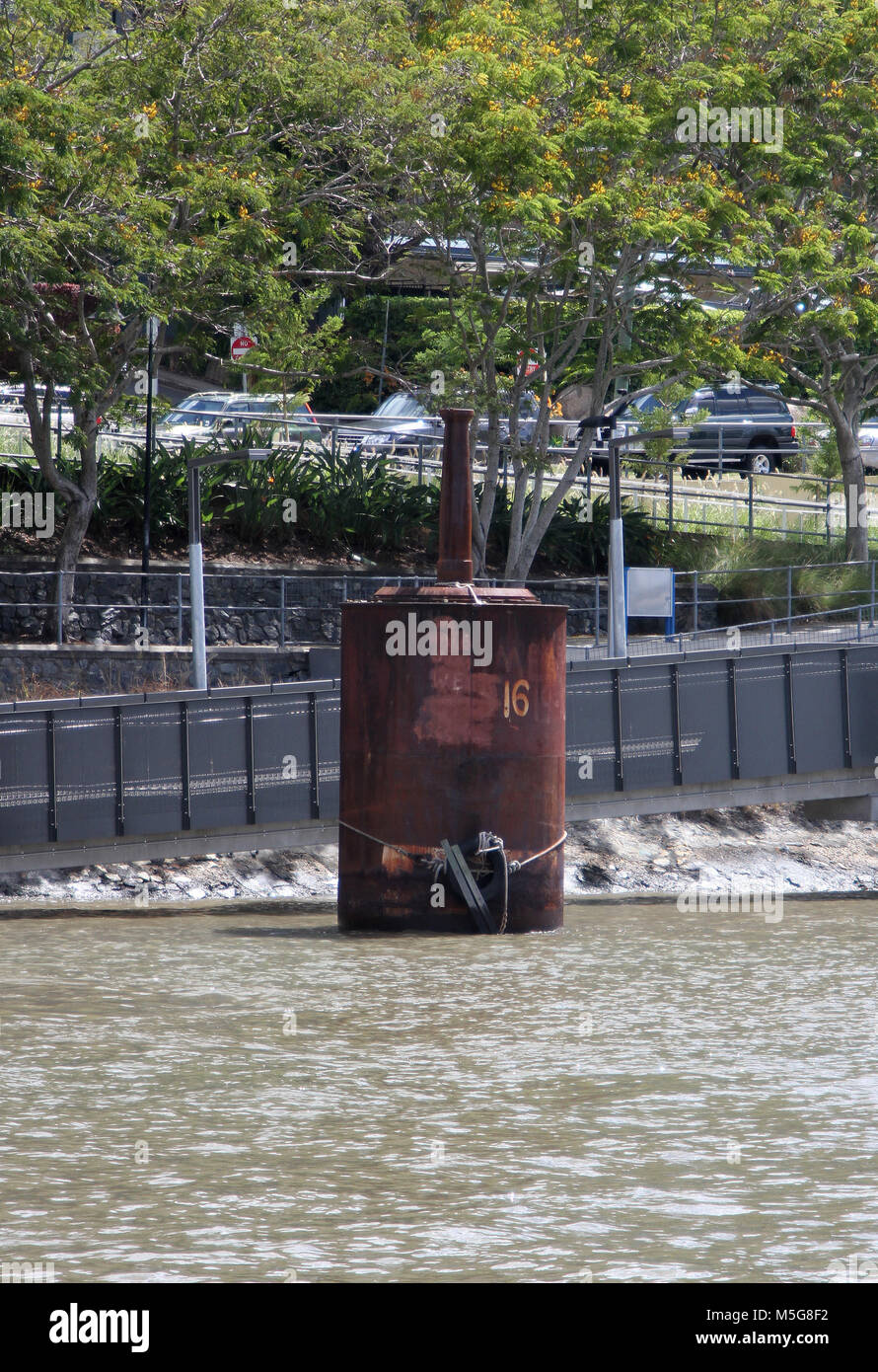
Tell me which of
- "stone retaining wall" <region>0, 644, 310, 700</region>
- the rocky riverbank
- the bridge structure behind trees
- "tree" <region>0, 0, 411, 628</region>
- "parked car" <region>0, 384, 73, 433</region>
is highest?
"tree" <region>0, 0, 411, 628</region>

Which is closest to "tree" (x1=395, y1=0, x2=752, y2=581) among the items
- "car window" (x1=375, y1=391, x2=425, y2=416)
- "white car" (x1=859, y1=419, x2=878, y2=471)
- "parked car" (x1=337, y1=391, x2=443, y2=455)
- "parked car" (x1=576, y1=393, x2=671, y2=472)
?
"parked car" (x1=576, y1=393, x2=671, y2=472)

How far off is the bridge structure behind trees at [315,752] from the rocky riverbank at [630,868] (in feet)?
3.78

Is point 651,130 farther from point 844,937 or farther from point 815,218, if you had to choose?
point 844,937

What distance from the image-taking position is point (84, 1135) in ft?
40.5

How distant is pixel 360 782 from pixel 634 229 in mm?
13242

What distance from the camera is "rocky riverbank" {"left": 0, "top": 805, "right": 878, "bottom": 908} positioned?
26594 millimetres

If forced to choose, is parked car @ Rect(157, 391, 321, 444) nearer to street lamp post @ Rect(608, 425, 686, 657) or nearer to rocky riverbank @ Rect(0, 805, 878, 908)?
street lamp post @ Rect(608, 425, 686, 657)

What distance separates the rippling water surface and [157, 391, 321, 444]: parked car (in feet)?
57.0

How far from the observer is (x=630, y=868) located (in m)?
30.0

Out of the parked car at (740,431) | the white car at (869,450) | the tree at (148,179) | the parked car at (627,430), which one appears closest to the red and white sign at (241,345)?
the tree at (148,179)

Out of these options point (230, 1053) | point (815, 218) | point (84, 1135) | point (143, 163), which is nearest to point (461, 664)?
point (230, 1053)

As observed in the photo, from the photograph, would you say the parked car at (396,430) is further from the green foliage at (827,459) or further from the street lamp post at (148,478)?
the green foliage at (827,459)

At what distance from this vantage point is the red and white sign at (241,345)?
34.8 m

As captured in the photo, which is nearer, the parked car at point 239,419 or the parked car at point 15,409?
the parked car at point 239,419
